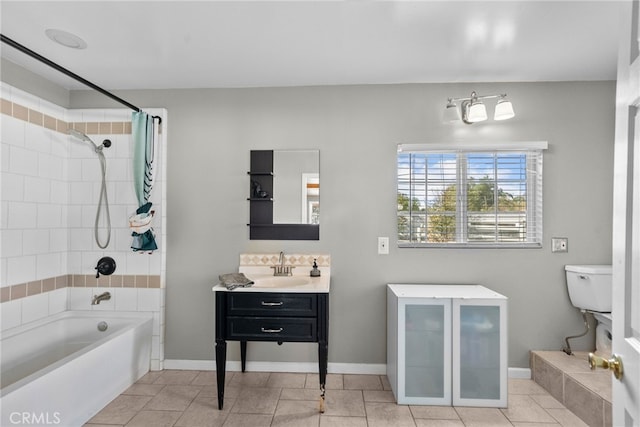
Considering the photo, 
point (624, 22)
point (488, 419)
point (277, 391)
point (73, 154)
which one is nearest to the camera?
point (624, 22)

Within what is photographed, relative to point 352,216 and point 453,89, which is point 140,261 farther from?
point 453,89

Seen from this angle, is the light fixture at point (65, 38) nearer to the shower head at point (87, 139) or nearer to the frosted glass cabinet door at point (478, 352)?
the shower head at point (87, 139)

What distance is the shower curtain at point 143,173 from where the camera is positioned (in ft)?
8.87

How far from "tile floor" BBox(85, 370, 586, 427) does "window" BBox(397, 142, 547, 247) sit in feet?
3.69

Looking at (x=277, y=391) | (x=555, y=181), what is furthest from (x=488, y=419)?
(x=555, y=181)

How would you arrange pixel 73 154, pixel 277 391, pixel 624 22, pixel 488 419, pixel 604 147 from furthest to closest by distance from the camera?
pixel 73 154 < pixel 604 147 < pixel 277 391 < pixel 488 419 < pixel 624 22

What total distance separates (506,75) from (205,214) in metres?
2.58

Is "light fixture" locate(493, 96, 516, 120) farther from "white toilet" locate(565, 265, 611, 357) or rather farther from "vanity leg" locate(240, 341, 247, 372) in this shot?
"vanity leg" locate(240, 341, 247, 372)

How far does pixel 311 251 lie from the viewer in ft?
9.40

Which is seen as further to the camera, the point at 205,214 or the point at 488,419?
the point at 205,214

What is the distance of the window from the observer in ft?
9.27

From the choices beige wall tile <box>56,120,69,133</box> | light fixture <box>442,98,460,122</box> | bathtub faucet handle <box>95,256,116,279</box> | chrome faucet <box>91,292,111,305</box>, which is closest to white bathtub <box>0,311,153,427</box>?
chrome faucet <box>91,292,111,305</box>

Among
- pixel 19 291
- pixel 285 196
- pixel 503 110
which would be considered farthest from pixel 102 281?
pixel 503 110

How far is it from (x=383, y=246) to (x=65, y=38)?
2.56 meters
